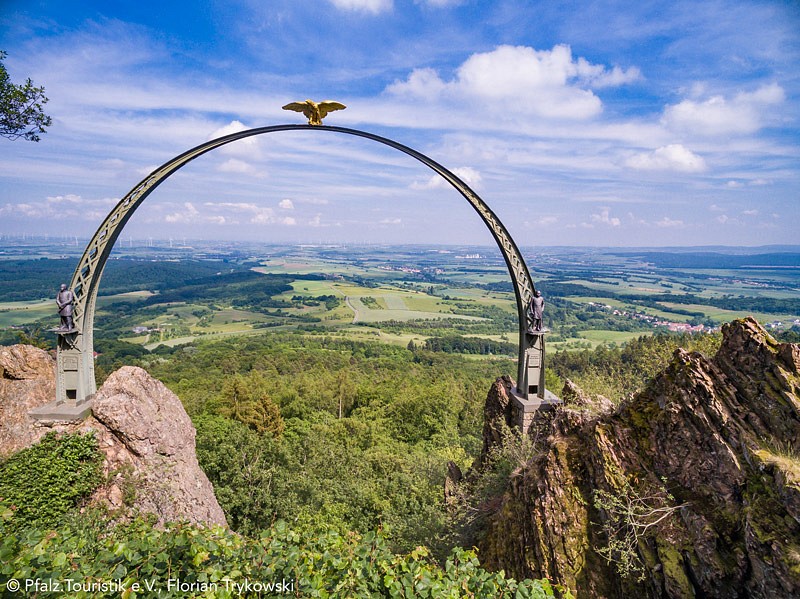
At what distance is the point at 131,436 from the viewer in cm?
917

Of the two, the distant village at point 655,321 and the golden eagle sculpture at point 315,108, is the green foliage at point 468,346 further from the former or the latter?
the golden eagle sculpture at point 315,108

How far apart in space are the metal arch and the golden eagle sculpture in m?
0.23

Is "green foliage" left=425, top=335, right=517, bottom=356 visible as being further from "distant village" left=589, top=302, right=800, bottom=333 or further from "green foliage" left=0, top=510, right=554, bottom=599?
"green foliage" left=0, top=510, right=554, bottom=599

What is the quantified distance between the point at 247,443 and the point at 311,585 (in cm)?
1499

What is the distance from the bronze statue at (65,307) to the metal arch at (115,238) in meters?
0.13

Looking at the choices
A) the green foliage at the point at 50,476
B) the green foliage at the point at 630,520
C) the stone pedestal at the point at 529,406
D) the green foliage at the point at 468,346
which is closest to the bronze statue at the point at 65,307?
the green foliage at the point at 50,476

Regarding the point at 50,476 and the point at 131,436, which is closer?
the point at 50,476

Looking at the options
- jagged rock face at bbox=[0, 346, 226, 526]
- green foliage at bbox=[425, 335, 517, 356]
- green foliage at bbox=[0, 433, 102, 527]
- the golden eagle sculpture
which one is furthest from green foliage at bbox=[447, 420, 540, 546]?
green foliage at bbox=[425, 335, 517, 356]

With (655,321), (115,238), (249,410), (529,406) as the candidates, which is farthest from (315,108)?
(655,321)

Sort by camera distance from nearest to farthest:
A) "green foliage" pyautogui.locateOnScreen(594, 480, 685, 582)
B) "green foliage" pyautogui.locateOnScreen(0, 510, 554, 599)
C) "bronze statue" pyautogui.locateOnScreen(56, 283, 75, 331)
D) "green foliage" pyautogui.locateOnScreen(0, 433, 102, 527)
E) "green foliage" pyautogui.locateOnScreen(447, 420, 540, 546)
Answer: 1. "green foliage" pyautogui.locateOnScreen(0, 510, 554, 599)
2. "green foliage" pyautogui.locateOnScreen(594, 480, 685, 582)
3. "green foliage" pyautogui.locateOnScreen(447, 420, 540, 546)
4. "green foliage" pyautogui.locateOnScreen(0, 433, 102, 527)
5. "bronze statue" pyautogui.locateOnScreen(56, 283, 75, 331)

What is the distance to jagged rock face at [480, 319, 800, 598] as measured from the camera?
170 inches

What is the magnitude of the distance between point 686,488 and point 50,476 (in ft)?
37.0

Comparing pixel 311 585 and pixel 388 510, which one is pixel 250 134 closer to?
pixel 311 585

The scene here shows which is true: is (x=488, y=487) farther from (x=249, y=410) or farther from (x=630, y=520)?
(x=249, y=410)
